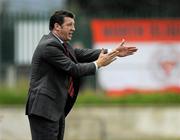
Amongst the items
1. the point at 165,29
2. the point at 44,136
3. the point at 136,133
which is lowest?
the point at 136,133

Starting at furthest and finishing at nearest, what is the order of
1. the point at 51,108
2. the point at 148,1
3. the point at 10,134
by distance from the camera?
the point at 148,1, the point at 10,134, the point at 51,108

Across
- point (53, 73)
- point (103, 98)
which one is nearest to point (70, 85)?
point (53, 73)

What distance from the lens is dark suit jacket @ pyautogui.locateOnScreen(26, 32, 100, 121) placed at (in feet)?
31.7

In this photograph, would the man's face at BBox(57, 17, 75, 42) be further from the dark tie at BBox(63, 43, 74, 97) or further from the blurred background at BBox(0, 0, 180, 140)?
the blurred background at BBox(0, 0, 180, 140)

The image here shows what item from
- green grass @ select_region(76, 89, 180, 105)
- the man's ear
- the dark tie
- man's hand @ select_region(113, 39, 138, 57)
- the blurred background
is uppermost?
the man's ear

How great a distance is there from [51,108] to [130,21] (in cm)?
1209

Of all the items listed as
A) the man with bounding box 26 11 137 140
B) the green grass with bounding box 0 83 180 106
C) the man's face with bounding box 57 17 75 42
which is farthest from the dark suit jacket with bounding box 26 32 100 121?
the green grass with bounding box 0 83 180 106

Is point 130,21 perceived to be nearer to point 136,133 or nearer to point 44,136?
point 136,133

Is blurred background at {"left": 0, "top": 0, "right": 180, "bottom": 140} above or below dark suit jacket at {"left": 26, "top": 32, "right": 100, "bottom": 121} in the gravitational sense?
below

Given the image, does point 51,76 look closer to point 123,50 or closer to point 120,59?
point 123,50

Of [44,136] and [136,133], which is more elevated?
[44,136]

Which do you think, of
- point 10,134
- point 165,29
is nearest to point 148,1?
point 165,29

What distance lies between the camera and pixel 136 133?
66.7 feet

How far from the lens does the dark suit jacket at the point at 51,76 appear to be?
9664 millimetres
